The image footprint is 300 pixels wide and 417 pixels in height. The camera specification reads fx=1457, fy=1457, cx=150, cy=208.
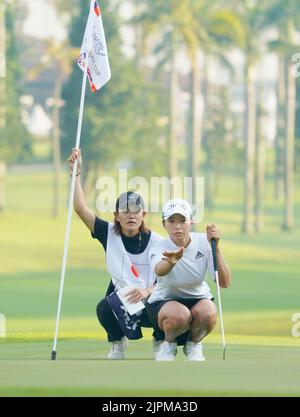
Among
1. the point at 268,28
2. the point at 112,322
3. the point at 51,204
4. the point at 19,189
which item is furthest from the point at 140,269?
the point at 19,189

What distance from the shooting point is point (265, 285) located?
33.5 metres

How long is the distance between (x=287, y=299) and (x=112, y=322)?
773 inches

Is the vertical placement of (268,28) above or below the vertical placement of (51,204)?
Result: above

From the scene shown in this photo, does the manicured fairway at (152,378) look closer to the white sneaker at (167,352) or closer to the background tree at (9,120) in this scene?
the white sneaker at (167,352)

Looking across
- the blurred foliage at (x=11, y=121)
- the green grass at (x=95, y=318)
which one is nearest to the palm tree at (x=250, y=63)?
the green grass at (x=95, y=318)

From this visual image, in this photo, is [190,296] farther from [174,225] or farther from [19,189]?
[19,189]

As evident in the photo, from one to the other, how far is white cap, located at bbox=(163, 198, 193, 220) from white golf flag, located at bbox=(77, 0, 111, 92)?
1741 millimetres

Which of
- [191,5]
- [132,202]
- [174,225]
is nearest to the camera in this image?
[174,225]

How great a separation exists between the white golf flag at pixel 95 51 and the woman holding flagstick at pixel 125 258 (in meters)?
1.12

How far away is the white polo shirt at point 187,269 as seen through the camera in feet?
30.7

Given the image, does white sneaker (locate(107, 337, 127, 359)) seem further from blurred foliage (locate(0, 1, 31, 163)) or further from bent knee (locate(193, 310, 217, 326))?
blurred foliage (locate(0, 1, 31, 163))

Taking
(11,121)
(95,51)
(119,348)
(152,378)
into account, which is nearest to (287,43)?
(11,121)

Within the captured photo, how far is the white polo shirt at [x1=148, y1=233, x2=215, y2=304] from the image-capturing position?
9.36 m

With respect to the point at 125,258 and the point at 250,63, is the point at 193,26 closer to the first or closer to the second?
the point at 250,63
